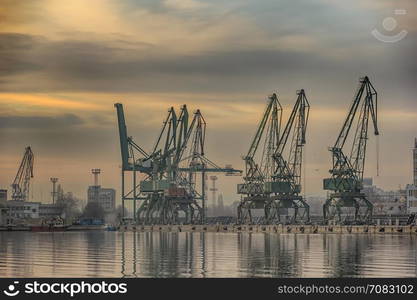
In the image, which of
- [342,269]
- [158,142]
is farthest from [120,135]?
[342,269]

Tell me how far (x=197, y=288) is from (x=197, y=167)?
144694mm

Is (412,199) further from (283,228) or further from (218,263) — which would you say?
(218,263)

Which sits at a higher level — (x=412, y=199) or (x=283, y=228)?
(x=412, y=199)

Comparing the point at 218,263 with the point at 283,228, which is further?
the point at 283,228

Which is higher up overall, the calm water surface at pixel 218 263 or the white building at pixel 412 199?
the white building at pixel 412 199

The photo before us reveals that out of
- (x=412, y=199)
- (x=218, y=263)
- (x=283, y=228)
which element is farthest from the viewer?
(x=412, y=199)

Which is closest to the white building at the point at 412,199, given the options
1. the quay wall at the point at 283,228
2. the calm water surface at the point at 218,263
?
the quay wall at the point at 283,228

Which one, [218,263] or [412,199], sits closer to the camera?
[218,263]

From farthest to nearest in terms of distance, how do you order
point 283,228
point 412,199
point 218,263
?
point 412,199
point 283,228
point 218,263

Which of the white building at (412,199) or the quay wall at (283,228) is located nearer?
the quay wall at (283,228)

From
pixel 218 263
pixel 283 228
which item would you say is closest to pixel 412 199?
pixel 283 228

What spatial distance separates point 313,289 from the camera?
4491 centimetres

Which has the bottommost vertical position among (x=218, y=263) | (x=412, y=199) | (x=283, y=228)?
(x=218, y=263)

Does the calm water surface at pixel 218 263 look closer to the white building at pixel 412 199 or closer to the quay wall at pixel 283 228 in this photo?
the quay wall at pixel 283 228
